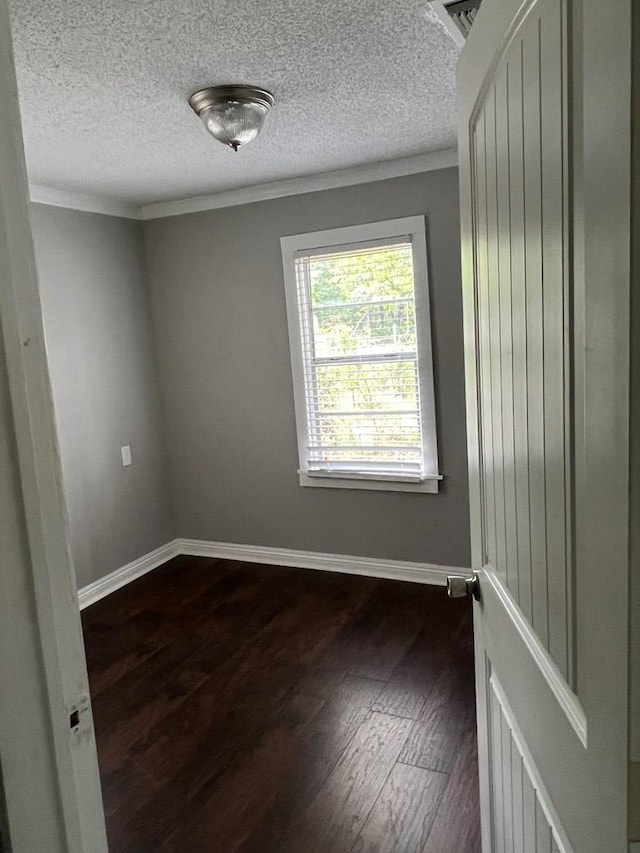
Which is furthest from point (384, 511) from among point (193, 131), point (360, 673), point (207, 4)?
point (207, 4)

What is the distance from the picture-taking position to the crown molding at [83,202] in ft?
11.4

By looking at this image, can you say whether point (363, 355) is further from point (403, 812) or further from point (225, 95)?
point (403, 812)

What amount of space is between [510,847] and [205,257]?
3572 mm

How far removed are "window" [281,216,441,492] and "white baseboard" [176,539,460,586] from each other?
18.7 inches

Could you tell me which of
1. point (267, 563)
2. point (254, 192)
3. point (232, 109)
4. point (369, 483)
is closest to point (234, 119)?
point (232, 109)

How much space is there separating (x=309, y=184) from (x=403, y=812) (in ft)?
10.3

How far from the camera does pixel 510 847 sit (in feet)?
3.94

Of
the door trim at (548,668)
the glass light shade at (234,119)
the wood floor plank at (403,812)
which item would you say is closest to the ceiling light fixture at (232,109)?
the glass light shade at (234,119)

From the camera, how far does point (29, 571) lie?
31.7 inches

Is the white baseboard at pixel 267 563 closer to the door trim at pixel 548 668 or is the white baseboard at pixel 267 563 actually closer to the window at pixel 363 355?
the window at pixel 363 355

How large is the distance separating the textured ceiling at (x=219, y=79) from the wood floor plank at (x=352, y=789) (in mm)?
2362

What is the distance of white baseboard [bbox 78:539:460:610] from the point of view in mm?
3721

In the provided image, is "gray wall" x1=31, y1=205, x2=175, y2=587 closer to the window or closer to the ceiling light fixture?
the window

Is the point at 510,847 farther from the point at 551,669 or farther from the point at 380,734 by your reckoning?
the point at 380,734
